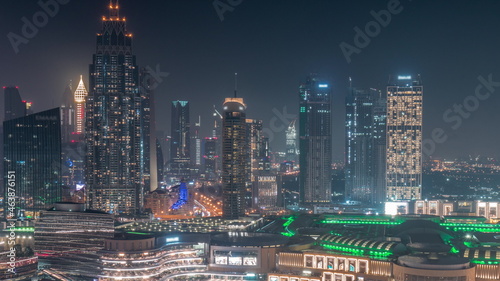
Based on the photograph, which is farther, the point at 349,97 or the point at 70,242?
the point at 349,97

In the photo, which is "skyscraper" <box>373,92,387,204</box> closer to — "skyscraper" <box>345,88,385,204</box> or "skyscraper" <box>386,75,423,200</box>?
"skyscraper" <box>345,88,385,204</box>

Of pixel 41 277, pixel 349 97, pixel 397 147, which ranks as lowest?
pixel 41 277

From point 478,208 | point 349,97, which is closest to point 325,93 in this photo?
point 349,97

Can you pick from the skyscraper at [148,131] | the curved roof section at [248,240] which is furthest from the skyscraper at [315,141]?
the curved roof section at [248,240]

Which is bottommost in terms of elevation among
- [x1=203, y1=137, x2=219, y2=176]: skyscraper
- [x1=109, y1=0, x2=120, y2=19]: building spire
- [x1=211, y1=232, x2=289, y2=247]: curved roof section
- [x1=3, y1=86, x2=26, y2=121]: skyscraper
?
[x1=211, y1=232, x2=289, y2=247]: curved roof section

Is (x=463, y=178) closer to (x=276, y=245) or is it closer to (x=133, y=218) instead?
(x=133, y=218)

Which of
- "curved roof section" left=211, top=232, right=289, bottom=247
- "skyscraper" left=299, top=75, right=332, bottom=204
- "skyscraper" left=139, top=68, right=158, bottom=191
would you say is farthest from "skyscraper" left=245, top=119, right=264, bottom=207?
"curved roof section" left=211, top=232, right=289, bottom=247

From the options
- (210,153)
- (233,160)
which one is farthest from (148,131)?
(210,153)
